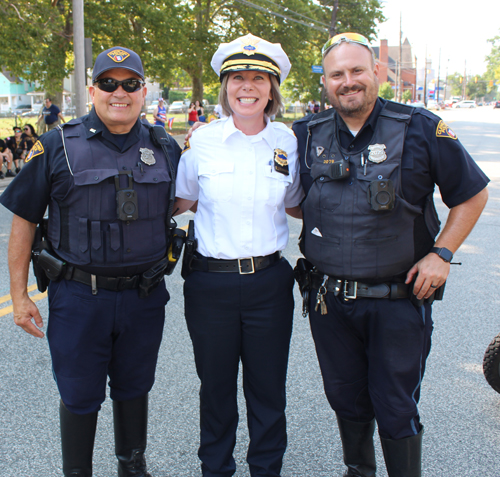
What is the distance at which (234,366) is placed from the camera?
2.50m

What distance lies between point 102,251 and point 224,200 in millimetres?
578

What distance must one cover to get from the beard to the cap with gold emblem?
0.33 meters

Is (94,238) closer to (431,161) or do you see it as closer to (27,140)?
(431,161)

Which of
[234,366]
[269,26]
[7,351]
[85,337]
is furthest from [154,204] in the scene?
[269,26]

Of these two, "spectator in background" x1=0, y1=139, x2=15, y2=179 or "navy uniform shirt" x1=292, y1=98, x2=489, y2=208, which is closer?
"navy uniform shirt" x1=292, y1=98, x2=489, y2=208

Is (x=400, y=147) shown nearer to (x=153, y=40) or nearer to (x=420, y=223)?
(x=420, y=223)

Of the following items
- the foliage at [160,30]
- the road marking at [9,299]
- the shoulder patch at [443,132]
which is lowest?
the road marking at [9,299]

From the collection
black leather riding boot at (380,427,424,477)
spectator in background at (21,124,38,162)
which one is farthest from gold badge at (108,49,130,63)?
spectator in background at (21,124,38,162)

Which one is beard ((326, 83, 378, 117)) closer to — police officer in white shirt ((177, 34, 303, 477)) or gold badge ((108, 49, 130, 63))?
police officer in white shirt ((177, 34, 303, 477))

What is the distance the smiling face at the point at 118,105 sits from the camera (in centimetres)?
229

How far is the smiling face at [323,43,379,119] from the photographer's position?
2236mm

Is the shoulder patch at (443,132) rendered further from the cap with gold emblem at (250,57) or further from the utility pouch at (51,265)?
the utility pouch at (51,265)

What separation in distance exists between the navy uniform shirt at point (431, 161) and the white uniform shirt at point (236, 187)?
1.30ft

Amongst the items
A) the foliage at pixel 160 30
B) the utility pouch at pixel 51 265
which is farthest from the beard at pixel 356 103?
the foliage at pixel 160 30
